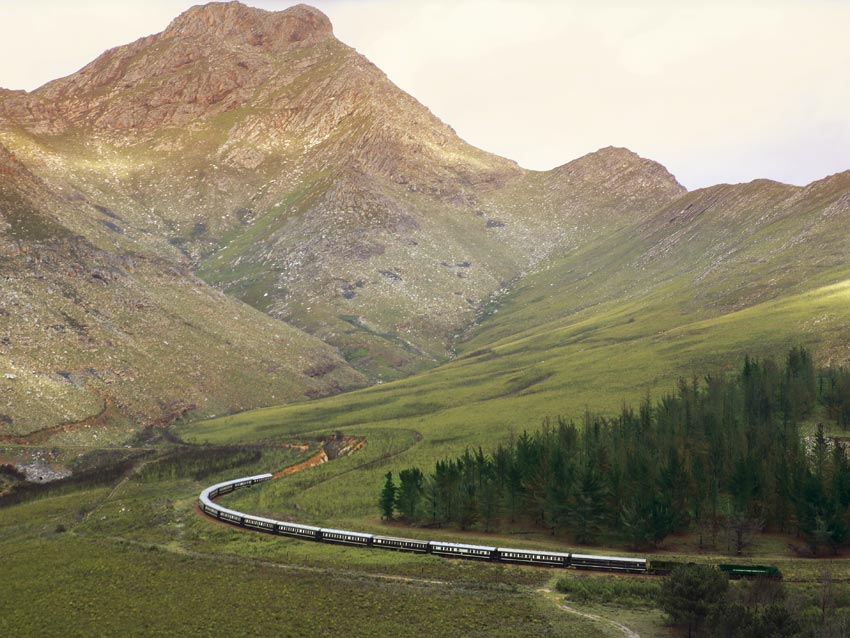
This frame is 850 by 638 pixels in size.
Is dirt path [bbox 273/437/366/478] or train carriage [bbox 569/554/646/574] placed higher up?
dirt path [bbox 273/437/366/478]

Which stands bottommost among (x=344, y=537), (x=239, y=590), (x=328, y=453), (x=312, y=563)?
(x=239, y=590)

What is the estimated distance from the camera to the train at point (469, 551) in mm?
68750

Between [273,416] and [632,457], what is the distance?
10589 centimetres

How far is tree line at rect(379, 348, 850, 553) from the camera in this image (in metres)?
81.4

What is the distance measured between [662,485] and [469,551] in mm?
25403

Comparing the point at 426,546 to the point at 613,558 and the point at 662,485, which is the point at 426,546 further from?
the point at 662,485

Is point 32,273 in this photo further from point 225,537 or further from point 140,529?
point 225,537

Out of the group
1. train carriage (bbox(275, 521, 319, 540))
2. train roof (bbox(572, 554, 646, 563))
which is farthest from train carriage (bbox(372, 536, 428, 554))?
train roof (bbox(572, 554, 646, 563))

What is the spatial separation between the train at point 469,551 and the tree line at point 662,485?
10.2 metres

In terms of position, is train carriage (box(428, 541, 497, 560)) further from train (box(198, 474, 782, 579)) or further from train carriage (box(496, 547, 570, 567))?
train carriage (box(496, 547, 570, 567))

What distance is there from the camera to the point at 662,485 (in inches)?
3474

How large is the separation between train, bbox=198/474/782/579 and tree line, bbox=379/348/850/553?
1022 centimetres

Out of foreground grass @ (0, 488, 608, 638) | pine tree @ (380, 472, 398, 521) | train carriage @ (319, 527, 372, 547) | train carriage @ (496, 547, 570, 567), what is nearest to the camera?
foreground grass @ (0, 488, 608, 638)

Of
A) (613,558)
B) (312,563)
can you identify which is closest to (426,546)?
(312,563)
